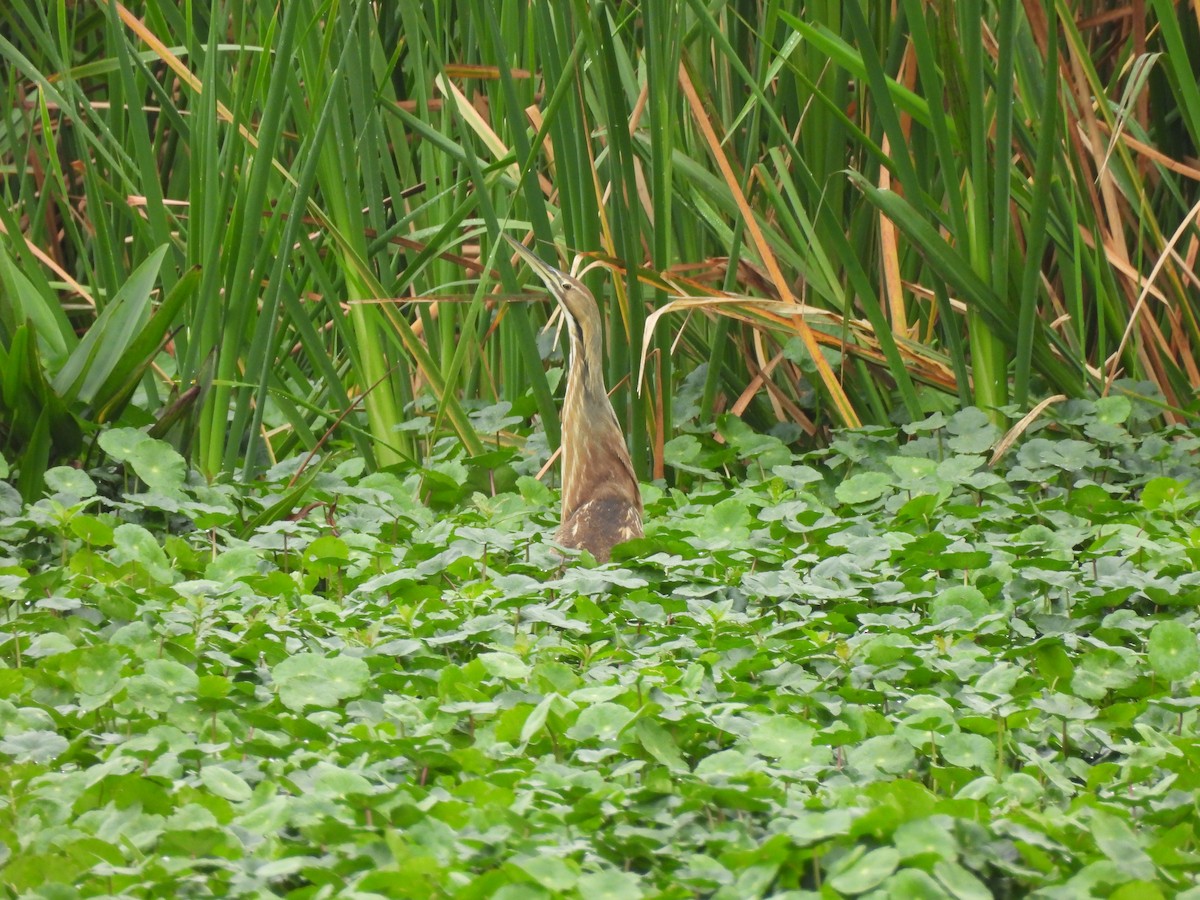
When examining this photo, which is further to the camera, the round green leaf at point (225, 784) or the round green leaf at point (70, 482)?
the round green leaf at point (70, 482)

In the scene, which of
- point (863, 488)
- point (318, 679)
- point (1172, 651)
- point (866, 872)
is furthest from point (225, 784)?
point (863, 488)

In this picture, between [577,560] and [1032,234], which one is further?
[1032,234]

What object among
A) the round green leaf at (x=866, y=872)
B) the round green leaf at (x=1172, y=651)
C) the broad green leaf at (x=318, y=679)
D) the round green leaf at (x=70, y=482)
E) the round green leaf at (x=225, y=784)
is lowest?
the round green leaf at (x=70, y=482)

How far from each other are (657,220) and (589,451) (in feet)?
1.95

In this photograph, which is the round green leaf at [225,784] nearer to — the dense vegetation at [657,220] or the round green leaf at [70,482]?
the round green leaf at [70,482]

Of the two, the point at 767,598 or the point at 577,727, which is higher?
the point at 577,727

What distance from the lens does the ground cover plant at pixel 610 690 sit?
1796 mm

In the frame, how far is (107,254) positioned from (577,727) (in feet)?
8.36

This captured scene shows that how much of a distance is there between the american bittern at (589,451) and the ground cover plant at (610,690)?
0.40 ft

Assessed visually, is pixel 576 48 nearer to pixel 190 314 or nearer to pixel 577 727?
pixel 190 314

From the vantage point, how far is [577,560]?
129 inches

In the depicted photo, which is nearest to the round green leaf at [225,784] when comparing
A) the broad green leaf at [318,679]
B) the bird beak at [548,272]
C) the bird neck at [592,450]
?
the broad green leaf at [318,679]

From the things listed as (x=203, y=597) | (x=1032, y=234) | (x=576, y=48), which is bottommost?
(x=203, y=597)

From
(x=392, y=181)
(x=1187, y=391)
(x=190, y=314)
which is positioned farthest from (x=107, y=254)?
(x=1187, y=391)
